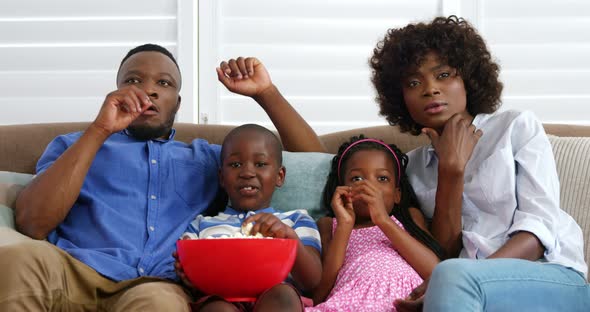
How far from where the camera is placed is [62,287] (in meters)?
1.65

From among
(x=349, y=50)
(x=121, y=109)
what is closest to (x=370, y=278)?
(x=121, y=109)

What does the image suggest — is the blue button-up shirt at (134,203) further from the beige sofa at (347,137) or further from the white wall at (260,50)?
the white wall at (260,50)

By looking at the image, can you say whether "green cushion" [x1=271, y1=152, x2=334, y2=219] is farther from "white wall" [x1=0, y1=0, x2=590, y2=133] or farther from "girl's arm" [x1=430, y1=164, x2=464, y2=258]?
"white wall" [x1=0, y1=0, x2=590, y2=133]

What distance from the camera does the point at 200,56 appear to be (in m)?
3.13

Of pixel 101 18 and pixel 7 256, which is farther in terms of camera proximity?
pixel 101 18

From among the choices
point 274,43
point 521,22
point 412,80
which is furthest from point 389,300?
point 521,22

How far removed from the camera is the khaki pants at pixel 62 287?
151cm

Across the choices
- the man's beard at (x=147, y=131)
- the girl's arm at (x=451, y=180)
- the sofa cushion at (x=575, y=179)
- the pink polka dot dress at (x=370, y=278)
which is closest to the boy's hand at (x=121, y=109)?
the man's beard at (x=147, y=131)

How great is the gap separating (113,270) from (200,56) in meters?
1.46

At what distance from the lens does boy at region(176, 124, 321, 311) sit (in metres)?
1.84

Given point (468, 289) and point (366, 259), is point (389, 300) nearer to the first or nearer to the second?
point (366, 259)

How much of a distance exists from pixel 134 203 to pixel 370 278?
2.06 feet

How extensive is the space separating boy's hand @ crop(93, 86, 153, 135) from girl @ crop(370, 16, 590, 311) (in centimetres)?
71

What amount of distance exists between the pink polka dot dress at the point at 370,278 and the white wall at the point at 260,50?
47.3 inches
